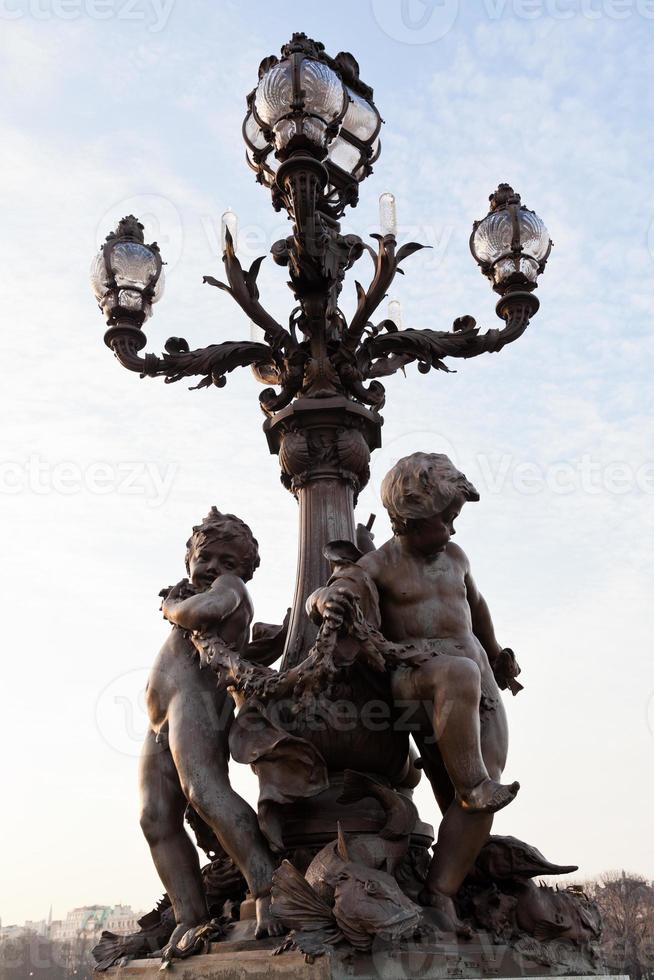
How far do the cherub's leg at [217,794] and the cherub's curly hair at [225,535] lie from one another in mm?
678

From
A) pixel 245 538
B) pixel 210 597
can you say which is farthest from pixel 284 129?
pixel 210 597

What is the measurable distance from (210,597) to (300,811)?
99 cm

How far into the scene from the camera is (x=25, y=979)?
1478 inches

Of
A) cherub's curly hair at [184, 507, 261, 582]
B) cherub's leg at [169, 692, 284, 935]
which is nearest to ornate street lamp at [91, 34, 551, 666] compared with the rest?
cherub's curly hair at [184, 507, 261, 582]

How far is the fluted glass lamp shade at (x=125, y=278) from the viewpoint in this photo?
593cm

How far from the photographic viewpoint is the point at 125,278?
19.5 feet

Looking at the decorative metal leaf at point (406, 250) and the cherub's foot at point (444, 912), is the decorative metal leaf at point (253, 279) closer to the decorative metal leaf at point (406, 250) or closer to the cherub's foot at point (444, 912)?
the decorative metal leaf at point (406, 250)

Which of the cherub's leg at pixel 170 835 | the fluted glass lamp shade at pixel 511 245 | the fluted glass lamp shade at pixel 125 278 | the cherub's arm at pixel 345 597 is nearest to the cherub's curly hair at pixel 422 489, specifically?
the cherub's arm at pixel 345 597

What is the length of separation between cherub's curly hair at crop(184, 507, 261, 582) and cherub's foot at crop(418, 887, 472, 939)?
65.0 inches

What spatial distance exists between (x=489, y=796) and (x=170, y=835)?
142 centimetres

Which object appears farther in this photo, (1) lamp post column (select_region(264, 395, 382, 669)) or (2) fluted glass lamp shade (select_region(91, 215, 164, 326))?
(2) fluted glass lamp shade (select_region(91, 215, 164, 326))

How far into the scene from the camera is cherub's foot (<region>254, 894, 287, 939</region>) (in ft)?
12.6

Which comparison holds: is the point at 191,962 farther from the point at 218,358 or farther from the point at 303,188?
the point at 303,188

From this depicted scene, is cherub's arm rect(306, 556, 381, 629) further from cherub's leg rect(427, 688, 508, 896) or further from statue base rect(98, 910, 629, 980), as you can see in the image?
statue base rect(98, 910, 629, 980)
